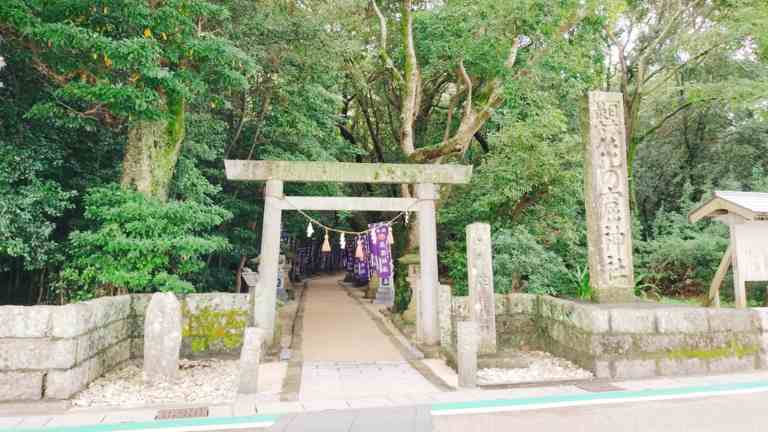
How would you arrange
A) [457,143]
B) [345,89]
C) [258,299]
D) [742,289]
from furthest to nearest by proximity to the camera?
[345,89]
[457,143]
[258,299]
[742,289]

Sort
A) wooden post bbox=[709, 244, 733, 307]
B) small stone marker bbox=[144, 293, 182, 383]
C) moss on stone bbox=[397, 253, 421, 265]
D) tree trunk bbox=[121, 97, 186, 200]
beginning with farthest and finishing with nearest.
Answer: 1. moss on stone bbox=[397, 253, 421, 265]
2. tree trunk bbox=[121, 97, 186, 200]
3. wooden post bbox=[709, 244, 733, 307]
4. small stone marker bbox=[144, 293, 182, 383]

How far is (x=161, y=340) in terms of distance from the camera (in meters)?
7.19

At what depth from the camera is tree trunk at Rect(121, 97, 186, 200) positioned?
31.9ft

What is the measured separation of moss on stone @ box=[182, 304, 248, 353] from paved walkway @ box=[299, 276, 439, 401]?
147 cm

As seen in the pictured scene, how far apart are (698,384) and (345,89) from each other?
621 inches

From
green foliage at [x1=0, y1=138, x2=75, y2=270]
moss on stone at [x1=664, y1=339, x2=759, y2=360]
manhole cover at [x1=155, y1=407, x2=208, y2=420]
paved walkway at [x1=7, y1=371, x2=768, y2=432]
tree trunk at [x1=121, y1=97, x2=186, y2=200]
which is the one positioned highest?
tree trunk at [x1=121, y1=97, x2=186, y2=200]

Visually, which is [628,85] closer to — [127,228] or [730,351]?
[730,351]

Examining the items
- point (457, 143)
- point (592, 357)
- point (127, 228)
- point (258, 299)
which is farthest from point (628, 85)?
point (127, 228)

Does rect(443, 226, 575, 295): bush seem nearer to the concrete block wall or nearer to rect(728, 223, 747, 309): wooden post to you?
rect(728, 223, 747, 309): wooden post

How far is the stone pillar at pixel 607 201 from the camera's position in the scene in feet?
26.3

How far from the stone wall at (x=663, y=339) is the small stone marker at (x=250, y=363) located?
5.11 m

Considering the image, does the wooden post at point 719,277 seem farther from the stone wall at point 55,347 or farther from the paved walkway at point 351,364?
the stone wall at point 55,347

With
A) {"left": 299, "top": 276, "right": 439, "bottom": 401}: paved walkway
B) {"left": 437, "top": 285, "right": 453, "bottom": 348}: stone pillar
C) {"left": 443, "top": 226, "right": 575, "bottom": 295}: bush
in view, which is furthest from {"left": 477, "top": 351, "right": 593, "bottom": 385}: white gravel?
{"left": 443, "top": 226, "right": 575, "bottom": 295}: bush

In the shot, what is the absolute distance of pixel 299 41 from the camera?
12570mm
